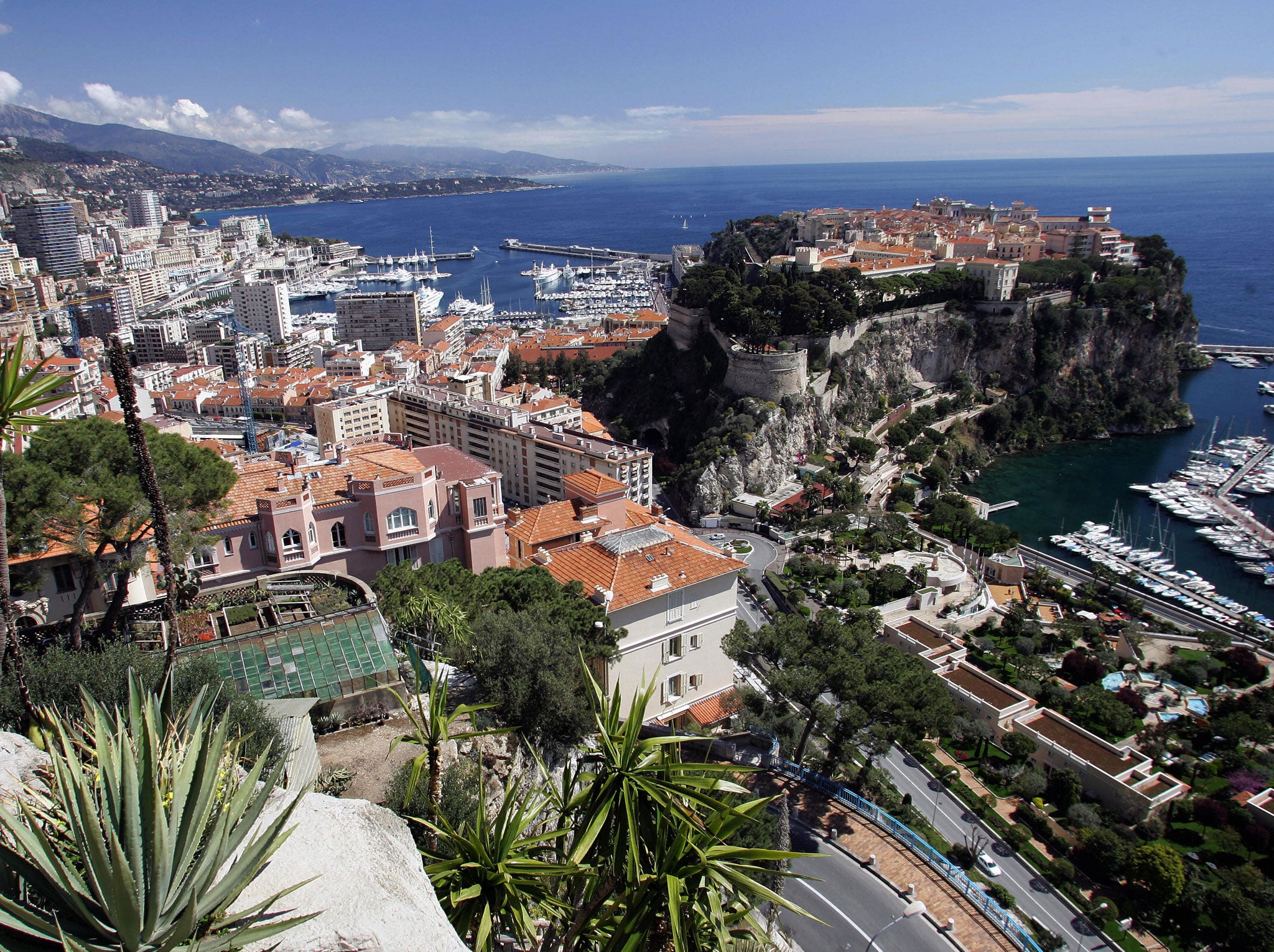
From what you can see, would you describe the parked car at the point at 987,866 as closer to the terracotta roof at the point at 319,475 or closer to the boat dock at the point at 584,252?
the terracotta roof at the point at 319,475

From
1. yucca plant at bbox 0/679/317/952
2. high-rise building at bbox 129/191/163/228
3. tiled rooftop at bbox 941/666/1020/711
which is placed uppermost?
high-rise building at bbox 129/191/163/228

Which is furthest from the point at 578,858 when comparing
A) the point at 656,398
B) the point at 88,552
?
the point at 656,398

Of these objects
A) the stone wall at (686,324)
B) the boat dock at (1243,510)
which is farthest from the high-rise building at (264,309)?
the boat dock at (1243,510)

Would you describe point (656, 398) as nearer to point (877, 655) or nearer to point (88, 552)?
point (877, 655)

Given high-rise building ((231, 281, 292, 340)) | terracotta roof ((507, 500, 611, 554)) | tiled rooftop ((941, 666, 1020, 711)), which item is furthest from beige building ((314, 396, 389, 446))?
high-rise building ((231, 281, 292, 340))

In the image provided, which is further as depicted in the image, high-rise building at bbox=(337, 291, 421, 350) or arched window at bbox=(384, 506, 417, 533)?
high-rise building at bbox=(337, 291, 421, 350)

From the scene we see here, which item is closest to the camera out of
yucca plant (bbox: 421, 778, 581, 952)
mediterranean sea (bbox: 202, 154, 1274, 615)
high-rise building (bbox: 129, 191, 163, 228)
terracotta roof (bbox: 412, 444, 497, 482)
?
yucca plant (bbox: 421, 778, 581, 952)

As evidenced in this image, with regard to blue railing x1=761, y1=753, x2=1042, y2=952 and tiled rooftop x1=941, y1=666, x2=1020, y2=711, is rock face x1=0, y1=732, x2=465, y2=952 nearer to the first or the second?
blue railing x1=761, y1=753, x2=1042, y2=952
